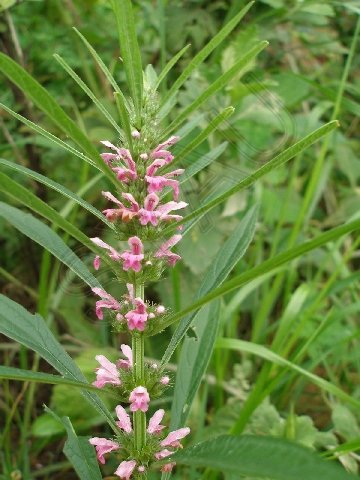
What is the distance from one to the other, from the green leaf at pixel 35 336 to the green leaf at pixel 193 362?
10 cm

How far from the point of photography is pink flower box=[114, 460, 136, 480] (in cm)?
79

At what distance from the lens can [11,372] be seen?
0.58 m

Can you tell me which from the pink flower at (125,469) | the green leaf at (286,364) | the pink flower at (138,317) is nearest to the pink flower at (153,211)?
the pink flower at (138,317)

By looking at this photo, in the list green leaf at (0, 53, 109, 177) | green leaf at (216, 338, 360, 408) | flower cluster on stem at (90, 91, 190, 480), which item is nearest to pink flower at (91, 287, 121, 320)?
flower cluster on stem at (90, 91, 190, 480)

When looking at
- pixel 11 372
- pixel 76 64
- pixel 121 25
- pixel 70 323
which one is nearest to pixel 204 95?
pixel 121 25

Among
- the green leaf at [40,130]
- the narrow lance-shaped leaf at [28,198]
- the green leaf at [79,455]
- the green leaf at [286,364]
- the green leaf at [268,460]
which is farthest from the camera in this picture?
the green leaf at [286,364]

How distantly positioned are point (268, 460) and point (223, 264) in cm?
41

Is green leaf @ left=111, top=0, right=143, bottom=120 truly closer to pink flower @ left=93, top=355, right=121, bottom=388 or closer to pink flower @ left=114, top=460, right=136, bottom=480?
pink flower @ left=93, top=355, right=121, bottom=388

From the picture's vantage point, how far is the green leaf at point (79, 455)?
2.68 feet

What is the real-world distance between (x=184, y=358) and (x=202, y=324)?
81 millimetres

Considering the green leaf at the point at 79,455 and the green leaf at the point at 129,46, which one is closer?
the green leaf at the point at 129,46

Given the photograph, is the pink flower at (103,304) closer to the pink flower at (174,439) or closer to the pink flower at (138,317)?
the pink flower at (138,317)

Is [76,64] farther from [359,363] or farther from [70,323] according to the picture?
[359,363]

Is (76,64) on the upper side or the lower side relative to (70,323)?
upper
